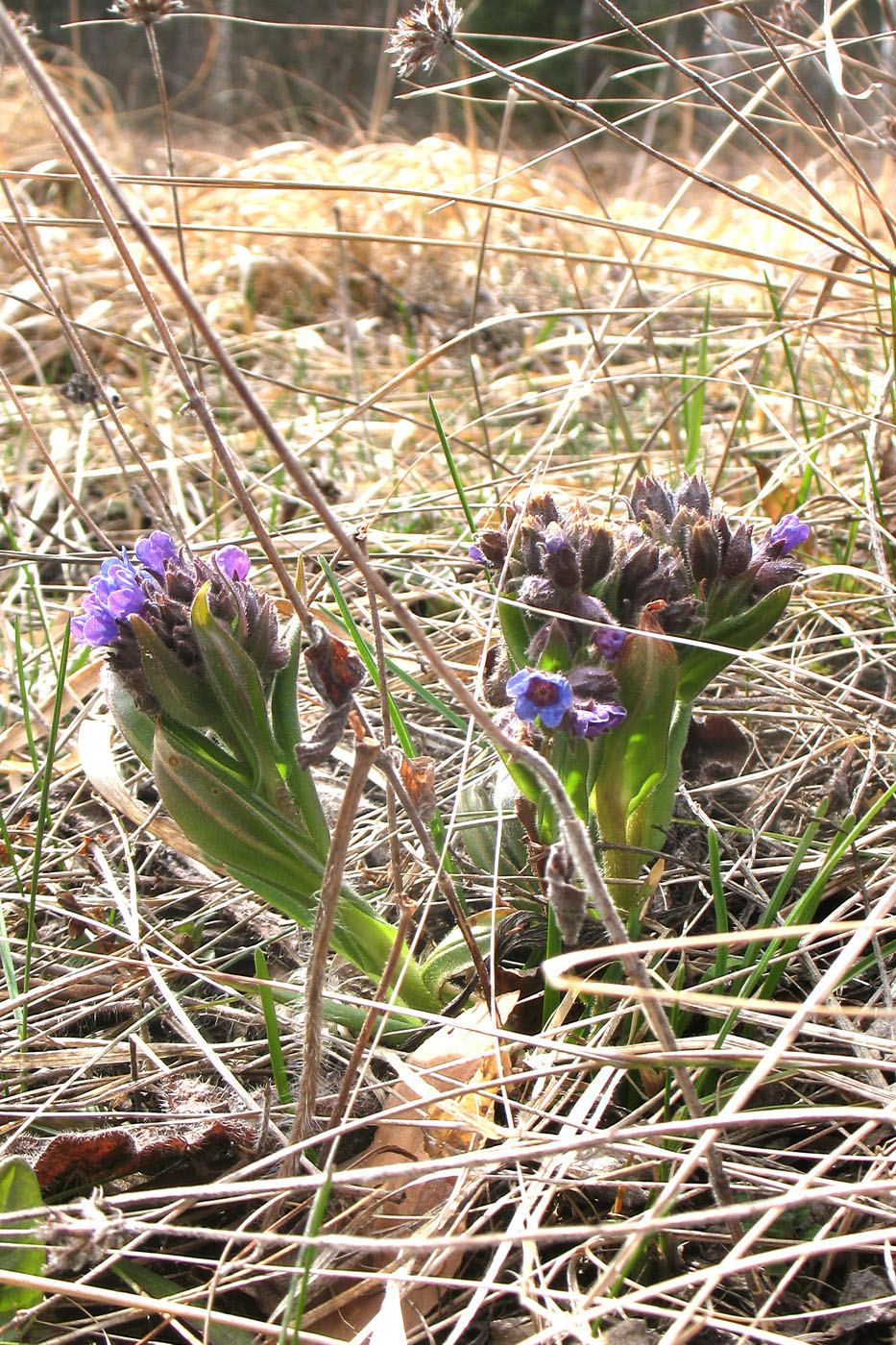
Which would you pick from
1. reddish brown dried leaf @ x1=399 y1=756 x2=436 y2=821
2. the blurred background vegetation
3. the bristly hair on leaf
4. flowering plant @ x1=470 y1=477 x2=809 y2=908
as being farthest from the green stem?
the blurred background vegetation

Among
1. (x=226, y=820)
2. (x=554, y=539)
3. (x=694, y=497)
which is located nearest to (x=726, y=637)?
(x=694, y=497)

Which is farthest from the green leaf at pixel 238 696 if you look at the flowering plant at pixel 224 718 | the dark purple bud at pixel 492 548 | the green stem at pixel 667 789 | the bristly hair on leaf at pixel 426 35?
the bristly hair on leaf at pixel 426 35

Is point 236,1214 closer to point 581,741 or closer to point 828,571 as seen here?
point 581,741

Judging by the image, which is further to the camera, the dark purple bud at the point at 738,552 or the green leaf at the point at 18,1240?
the dark purple bud at the point at 738,552

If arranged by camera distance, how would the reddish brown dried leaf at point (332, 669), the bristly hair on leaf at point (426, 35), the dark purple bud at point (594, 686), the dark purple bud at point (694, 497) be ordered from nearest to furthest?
1. the reddish brown dried leaf at point (332, 669)
2. the dark purple bud at point (594, 686)
3. the dark purple bud at point (694, 497)
4. the bristly hair on leaf at point (426, 35)

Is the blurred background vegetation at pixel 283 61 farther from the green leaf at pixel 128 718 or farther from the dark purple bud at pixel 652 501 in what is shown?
the green leaf at pixel 128 718

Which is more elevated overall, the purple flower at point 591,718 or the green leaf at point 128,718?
the purple flower at point 591,718

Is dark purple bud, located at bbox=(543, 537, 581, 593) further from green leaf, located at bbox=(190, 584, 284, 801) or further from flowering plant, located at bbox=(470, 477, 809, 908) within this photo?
green leaf, located at bbox=(190, 584, 284, 801)
